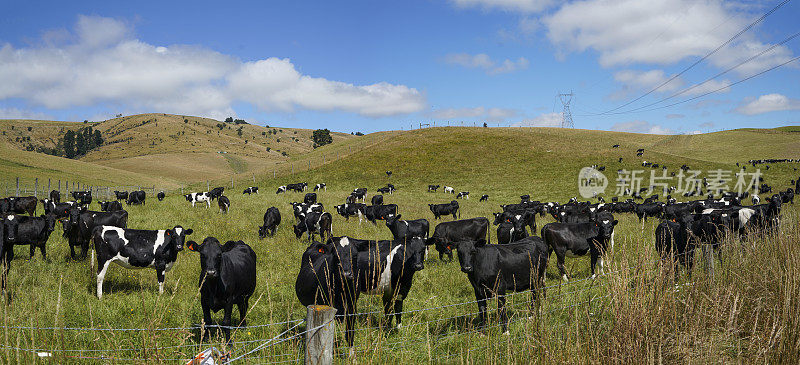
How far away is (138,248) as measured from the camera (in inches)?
373

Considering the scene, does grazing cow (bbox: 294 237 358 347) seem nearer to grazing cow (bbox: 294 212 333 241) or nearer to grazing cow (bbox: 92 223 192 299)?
grazing cow (bbox: 92 223 192 299)

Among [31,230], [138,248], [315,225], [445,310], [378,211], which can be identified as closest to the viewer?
[445,310]

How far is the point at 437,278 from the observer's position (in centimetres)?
1036

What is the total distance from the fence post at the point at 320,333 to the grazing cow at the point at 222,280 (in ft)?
10.6

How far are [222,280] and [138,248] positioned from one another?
4.10 meters

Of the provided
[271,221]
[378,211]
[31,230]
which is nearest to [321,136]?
[378,211]

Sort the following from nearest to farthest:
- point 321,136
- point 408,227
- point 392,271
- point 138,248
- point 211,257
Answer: point 211,257 → point 392,271 → point 138,248 → point 408,227 → point 321,136

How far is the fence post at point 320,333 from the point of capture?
11.9 ft

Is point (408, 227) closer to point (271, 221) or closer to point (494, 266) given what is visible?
point (271, 221)

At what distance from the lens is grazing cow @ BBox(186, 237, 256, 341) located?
658 centimetres

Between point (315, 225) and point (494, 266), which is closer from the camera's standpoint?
point (494, 266)

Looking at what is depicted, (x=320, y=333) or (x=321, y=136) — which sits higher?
(x=321, y=136)

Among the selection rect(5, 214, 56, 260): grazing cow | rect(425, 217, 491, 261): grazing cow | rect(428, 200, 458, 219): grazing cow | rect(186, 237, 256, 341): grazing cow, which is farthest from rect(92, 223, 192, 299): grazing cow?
rect(428, 200, 458, 219): grazing cow

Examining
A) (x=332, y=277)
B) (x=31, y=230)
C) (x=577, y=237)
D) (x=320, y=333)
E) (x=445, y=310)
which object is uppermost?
(x=31, y=230)
